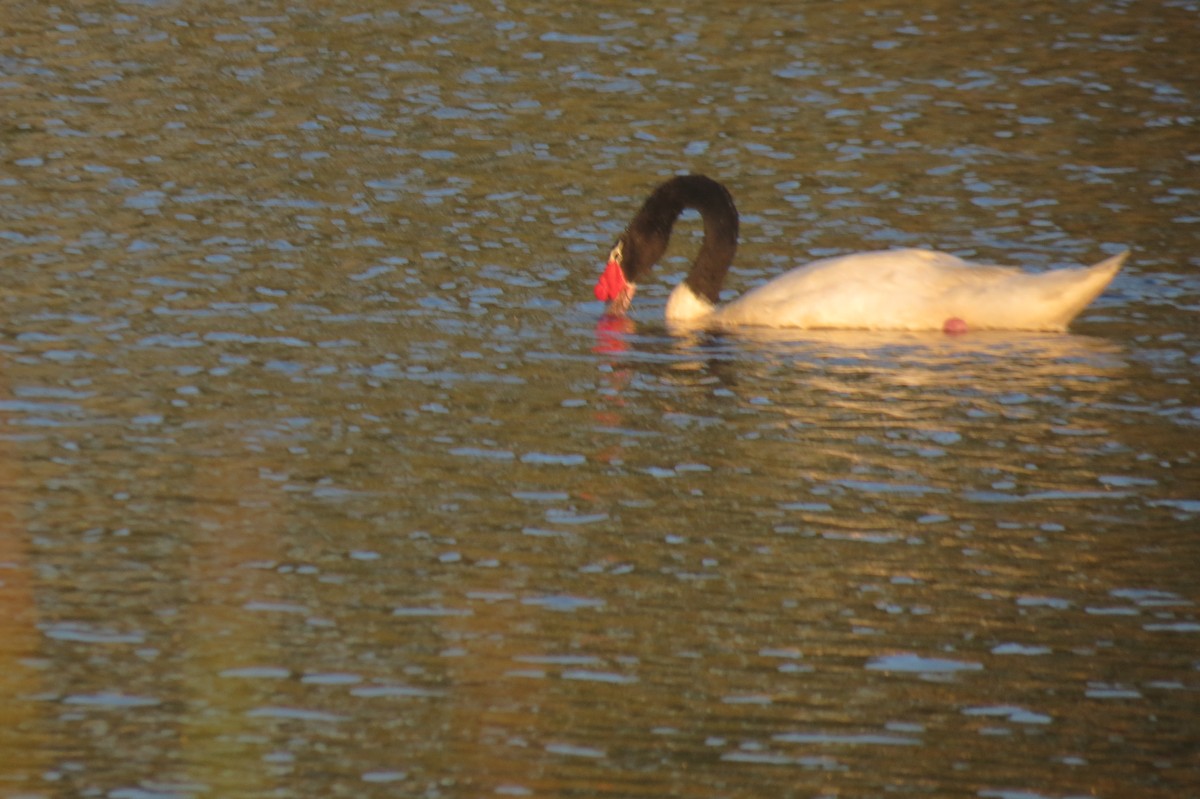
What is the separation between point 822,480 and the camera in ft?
35.4

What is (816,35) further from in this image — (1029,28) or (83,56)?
(83,56)

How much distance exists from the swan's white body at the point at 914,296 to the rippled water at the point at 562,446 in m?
0.23

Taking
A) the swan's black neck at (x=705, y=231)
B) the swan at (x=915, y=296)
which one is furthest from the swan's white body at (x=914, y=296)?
the swan's black neck at (x=705, y=231)

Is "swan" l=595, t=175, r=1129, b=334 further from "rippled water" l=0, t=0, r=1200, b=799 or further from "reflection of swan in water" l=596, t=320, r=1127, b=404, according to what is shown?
"rippled water" l=0, t=0, r=1200, b=799

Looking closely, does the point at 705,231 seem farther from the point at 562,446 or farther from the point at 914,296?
the point at 562,446

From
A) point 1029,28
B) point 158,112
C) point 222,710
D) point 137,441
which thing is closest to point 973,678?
point 222,710

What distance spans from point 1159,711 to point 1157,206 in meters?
10.3

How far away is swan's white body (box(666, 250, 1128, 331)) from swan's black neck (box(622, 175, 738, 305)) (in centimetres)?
74

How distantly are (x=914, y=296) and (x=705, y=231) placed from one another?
1.74 meters

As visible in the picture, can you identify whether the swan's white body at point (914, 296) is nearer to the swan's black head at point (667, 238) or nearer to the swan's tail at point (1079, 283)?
the swan's tail at point (1079, 283)

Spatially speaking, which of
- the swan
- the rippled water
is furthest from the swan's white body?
the rippled water

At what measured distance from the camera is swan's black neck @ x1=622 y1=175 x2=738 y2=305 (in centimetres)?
1529

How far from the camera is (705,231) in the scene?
15469 mm

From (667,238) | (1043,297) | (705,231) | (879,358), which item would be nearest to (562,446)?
(879,358)
